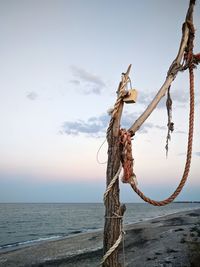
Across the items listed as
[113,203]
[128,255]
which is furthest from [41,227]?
[113,203]

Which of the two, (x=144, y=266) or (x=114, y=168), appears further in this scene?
(x=144, y=266)

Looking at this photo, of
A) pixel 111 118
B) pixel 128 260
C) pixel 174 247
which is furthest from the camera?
pixel 174 247

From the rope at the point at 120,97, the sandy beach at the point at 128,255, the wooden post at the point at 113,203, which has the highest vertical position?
the rope at the point at 120,97

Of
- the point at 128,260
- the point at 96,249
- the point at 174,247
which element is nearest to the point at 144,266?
the point at 128,260

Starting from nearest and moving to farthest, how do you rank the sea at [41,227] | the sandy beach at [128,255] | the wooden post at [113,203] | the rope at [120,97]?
the wooden post at [113,203] < the rope at [120,97] < the sandy beach at [128,255] < the sea at [41,227]

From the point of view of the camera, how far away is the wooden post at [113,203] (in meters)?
4.44

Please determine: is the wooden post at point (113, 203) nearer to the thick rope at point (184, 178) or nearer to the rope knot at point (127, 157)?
the rope knot at point (127, 157)

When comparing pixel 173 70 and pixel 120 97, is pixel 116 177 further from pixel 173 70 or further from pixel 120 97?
pixel 173 70

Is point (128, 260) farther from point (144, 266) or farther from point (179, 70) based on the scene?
point (179, 70)

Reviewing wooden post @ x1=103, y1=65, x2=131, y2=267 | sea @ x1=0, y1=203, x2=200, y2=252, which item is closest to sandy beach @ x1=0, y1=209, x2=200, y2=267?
sea @ x1=0, y1=203, x2=200, y2=252

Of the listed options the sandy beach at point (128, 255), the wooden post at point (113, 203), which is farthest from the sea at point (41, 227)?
the wooden post at point (113, 203)

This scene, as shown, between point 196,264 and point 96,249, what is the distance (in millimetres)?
13199

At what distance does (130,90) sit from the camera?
460 cm

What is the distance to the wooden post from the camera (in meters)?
4.44
